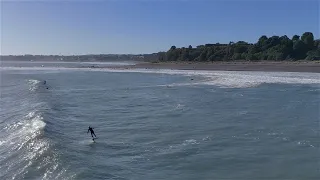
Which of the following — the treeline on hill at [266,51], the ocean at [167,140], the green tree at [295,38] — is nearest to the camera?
the ocean at [167,140]

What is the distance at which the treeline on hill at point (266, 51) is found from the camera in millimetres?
103963

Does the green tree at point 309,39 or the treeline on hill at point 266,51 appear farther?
the green tree at point 309,39

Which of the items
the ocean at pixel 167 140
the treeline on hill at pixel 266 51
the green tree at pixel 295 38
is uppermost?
the green tree at pixel 295 38

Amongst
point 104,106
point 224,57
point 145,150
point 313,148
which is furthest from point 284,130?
point 224,57

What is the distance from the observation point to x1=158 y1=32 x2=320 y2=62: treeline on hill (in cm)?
10396

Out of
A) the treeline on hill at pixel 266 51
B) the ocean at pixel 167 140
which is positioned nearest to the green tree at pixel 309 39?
the treeline on hill at pixel 266 51

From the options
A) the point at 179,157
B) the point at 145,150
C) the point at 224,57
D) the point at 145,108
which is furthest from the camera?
the point at 224,57

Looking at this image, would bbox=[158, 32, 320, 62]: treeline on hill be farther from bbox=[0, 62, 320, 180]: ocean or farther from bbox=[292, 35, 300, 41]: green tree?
bbox=[0, 62, 320, 180]: ocean

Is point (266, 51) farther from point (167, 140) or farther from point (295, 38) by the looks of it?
point (167, 140)

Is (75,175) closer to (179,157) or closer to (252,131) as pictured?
(179,157)

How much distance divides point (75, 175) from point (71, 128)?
10.8 metres

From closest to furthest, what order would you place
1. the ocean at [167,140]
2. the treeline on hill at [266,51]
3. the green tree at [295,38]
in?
the ocean at [167,140] < the treeline on hill at [266,51] < the green tree at [295,38]

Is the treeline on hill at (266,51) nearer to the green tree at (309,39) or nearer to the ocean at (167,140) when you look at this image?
the green tree at (309,39)

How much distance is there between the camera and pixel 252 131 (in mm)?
23422
